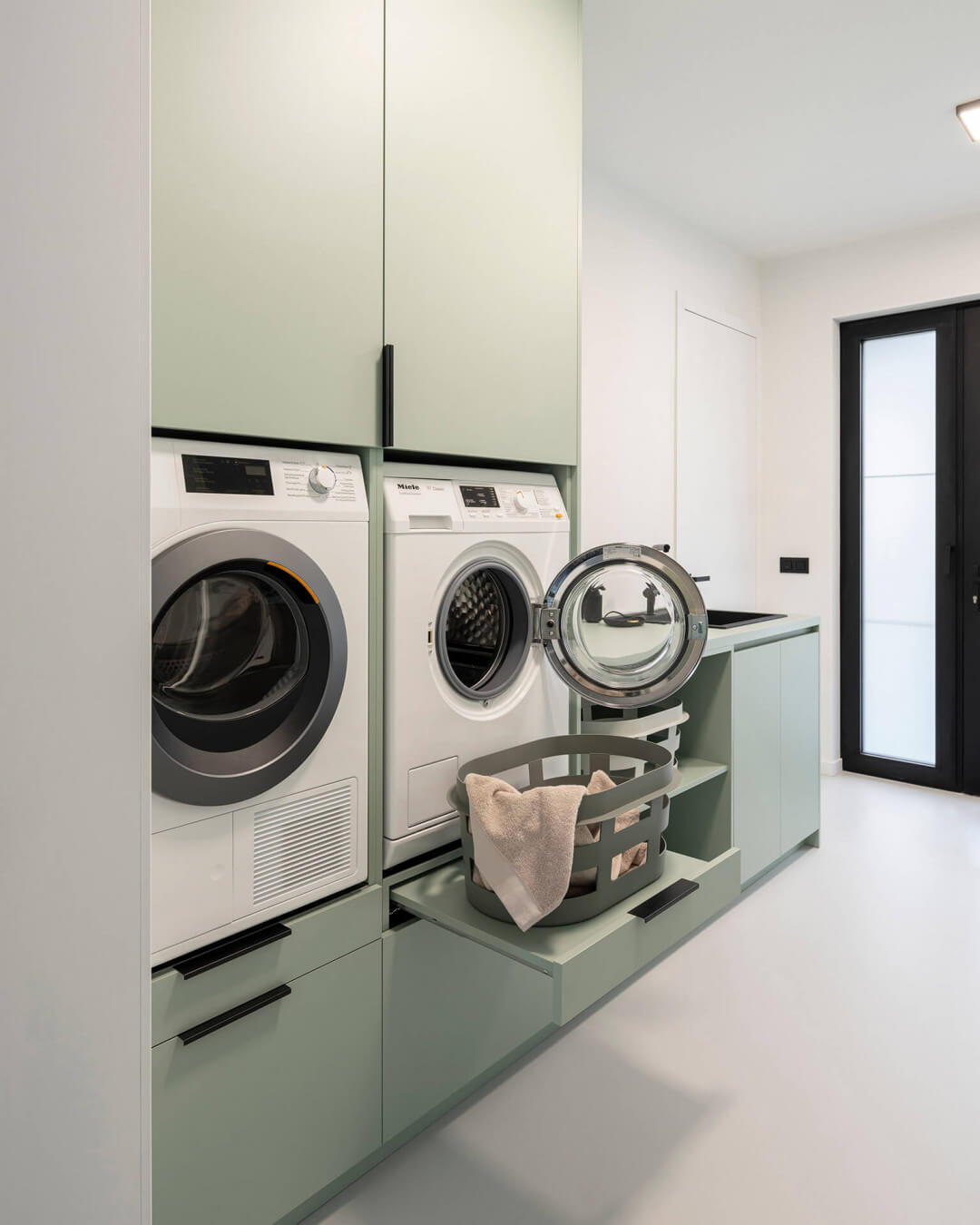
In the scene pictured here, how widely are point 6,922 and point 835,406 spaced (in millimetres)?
4344

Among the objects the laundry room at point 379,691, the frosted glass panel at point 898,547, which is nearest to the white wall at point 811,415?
the frosted glass panel at point 898,547

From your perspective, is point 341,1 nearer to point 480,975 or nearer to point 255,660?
point 255,660

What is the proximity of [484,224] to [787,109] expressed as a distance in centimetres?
172

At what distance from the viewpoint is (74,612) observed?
2.57 feet

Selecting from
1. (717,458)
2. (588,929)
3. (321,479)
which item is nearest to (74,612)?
(321,479)

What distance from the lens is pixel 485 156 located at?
5.74 ft

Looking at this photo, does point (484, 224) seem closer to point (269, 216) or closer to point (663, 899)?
point (269, 216)

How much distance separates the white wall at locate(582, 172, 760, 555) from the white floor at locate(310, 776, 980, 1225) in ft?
5.34

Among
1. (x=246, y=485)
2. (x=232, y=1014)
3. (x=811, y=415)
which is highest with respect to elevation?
(x=811, y=415)

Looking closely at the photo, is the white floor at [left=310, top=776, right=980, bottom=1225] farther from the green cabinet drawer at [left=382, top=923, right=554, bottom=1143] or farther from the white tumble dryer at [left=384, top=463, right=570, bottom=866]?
the white tumble dryer at [left=384, top=463, right=570, bottom=866]

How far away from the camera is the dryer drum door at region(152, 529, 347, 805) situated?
1.27 meters

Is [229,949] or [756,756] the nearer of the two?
[229,949]

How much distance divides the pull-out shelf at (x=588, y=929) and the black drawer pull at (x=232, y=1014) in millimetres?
287

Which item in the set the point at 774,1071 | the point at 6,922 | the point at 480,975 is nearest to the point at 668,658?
the point at 480,975
